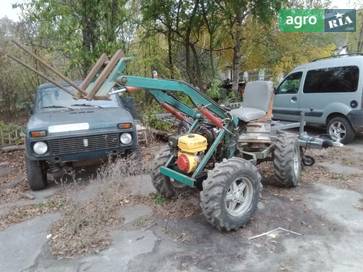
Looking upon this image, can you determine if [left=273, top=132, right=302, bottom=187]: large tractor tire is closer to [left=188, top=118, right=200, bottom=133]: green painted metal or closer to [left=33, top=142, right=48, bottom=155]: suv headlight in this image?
[left=188, top=118, right=200, bottom=133]: green painted metal

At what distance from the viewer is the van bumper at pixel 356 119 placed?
8086mm

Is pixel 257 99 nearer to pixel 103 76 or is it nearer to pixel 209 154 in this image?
pixel 209 154

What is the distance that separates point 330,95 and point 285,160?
14.1ft

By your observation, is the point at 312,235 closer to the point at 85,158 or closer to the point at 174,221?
the point at 174,221

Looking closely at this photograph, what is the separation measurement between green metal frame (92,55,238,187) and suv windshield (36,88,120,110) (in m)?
2.38

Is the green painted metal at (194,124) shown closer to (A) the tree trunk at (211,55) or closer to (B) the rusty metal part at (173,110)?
(B) the rusty metal part at (173,110)

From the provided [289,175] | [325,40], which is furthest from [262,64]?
[289,175]

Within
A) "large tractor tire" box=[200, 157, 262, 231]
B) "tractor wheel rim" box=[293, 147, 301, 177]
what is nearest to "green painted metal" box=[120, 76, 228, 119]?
"large tractor tire" box=[200, 157, 262, 231]

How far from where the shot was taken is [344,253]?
3678mm

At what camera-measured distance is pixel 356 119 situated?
8156 millimetres

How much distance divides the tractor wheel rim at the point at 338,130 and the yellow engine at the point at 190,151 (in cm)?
527

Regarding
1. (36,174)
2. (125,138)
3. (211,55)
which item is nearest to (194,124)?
(125,138)

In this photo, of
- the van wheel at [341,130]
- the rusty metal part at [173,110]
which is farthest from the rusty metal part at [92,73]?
the van wheel at [341,130]

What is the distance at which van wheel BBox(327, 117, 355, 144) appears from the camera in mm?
8418
